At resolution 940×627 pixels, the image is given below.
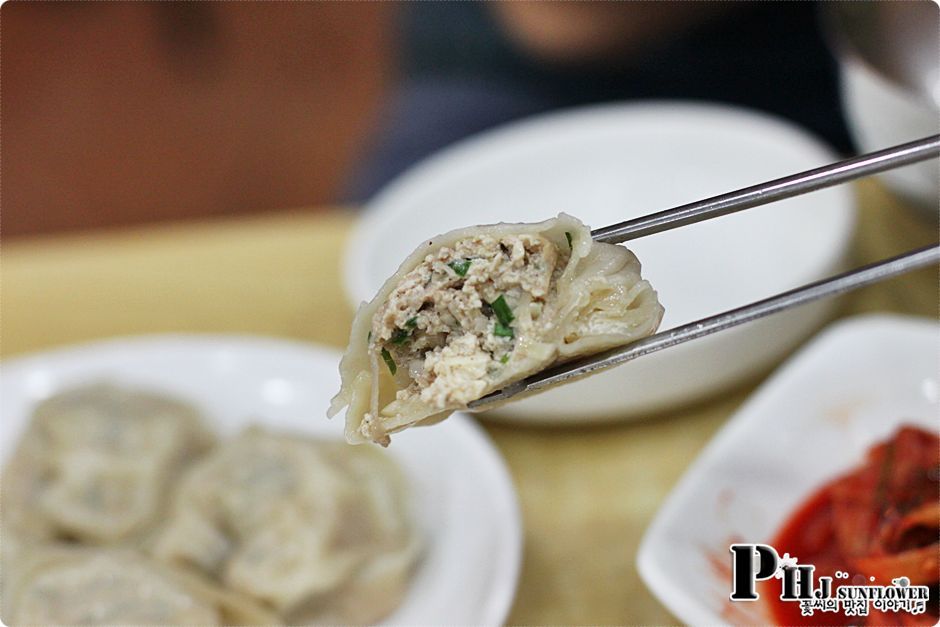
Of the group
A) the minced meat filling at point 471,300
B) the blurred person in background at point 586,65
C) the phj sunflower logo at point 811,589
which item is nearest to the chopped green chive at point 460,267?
the minced meat filling at point 471,300

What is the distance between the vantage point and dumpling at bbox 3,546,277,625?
141 cm

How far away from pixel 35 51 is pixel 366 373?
5268 millimetres

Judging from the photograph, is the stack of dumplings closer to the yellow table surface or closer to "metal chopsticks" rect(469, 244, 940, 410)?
the yellow table surface

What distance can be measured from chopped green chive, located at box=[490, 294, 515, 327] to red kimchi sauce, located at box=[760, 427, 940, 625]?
0.56 meters

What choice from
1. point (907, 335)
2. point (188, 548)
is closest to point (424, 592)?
point (188, 548)

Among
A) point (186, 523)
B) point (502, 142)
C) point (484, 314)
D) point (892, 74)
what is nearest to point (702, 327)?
point (484, 314)

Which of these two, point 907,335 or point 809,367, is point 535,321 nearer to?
point 809,367

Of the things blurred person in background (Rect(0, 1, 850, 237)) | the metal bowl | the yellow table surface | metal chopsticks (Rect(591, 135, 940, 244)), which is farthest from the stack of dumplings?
blurred person in background (Rect(0, 1, 850, 237))

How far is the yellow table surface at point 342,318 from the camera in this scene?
1.50 metres

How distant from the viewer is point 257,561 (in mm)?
1520

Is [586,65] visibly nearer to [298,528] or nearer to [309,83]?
[298,528]

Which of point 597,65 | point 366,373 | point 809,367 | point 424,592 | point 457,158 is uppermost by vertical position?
point 597,65

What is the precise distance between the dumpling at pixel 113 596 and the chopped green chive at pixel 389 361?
569 mm

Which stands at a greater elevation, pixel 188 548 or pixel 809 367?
pixel 809 367
